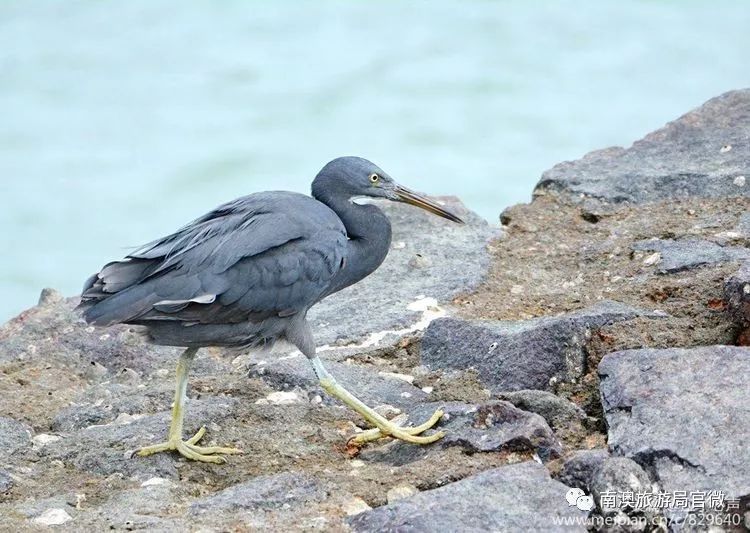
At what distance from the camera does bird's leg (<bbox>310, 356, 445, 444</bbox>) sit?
4219 millimetres

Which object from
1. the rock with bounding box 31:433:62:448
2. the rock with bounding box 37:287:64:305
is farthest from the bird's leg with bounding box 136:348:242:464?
the rock with bounding box 37:287:64:305

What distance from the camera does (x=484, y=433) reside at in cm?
404

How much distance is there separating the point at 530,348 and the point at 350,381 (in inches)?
28.1

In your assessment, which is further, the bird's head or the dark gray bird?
the bird's head

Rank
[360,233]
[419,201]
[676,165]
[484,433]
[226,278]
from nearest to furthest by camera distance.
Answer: [484,433], [226,278], [360,233], [419,201], [676,165]

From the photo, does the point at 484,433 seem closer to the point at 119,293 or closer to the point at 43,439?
the point at 119,293

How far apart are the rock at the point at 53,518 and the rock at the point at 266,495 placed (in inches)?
15.4

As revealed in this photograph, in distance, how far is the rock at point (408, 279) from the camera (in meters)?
5.29

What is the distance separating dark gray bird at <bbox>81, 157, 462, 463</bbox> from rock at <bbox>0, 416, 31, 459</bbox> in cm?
49

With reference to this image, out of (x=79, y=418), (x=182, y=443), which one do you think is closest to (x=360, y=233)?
(x=182, y=443)

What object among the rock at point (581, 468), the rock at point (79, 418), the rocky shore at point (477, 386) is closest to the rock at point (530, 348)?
the rocky shore at point (477, 386)

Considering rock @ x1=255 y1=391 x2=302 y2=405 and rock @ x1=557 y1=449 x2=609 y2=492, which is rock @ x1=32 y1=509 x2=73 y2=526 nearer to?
rock @ x1=255 y1=391 x2=302 y2=405

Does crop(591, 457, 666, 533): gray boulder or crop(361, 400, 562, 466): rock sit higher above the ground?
crop(361, 400, 562, 466): rock

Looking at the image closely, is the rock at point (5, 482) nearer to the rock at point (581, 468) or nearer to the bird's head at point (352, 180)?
the bird's head at point (352, 180)
